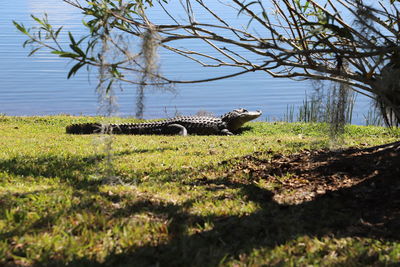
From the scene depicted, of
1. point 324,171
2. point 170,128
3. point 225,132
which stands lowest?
point 225,132

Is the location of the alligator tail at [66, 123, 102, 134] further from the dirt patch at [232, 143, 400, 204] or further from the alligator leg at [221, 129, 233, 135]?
the dirt patch at [232, 143, 400, 204]

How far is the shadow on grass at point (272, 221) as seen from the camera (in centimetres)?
315

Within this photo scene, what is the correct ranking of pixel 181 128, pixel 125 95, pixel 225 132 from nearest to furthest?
pixel 181 128 → pixel 225 132 → pixel 125 95

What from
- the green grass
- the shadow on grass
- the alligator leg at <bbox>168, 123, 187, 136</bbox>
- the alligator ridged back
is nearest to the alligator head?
the alligator ridged back

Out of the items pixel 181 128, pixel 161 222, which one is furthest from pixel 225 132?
pixel 161 222

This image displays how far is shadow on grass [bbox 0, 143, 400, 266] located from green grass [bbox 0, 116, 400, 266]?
0.03ft

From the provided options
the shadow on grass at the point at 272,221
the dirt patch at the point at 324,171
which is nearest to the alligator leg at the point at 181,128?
the dirt patch at the point at 324,171

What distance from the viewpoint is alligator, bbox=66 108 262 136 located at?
1130cm

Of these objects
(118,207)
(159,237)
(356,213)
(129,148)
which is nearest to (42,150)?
(129,148)

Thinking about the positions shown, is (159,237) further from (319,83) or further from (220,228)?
(319,83)

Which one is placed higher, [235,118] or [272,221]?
[235,118]

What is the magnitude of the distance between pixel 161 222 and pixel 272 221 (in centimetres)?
94

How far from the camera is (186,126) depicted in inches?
472

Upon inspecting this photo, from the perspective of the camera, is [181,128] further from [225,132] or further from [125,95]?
[125,95]
